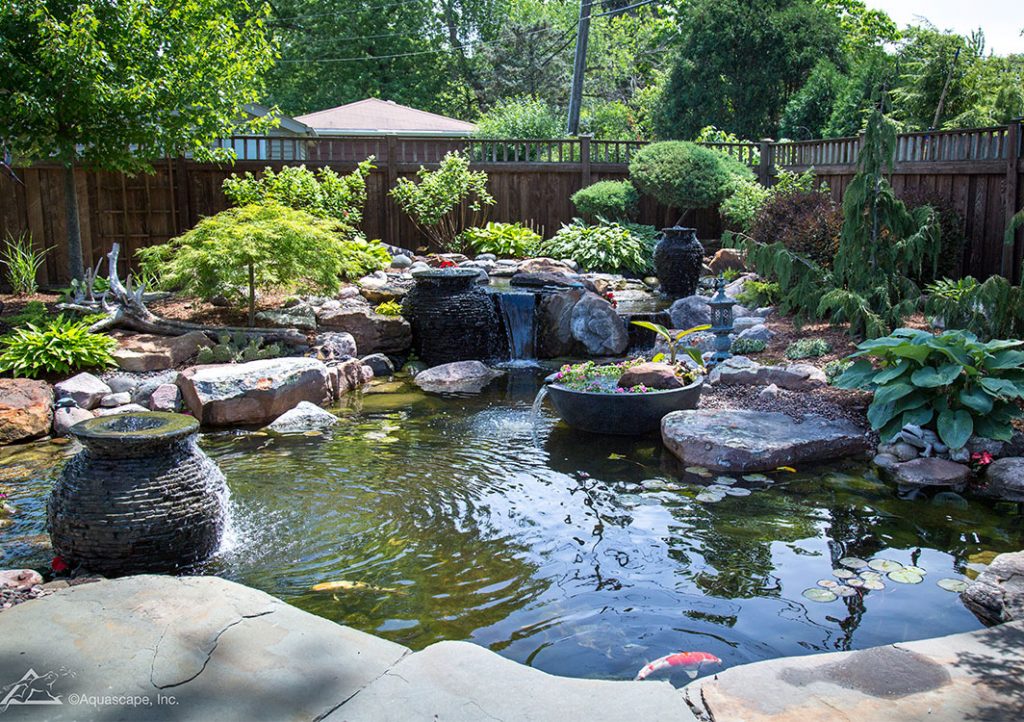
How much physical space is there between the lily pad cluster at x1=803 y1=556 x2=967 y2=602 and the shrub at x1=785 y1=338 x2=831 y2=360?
13.9 feet

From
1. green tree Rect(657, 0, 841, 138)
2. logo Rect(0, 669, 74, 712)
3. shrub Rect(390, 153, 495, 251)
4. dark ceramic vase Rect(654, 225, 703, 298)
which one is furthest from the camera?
green tree Rect(657, 0, 841, 138)

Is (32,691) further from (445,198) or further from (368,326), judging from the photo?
(445,198)

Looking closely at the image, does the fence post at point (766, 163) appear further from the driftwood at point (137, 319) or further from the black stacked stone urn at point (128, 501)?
the black stacked stone urn at point (128, 501)

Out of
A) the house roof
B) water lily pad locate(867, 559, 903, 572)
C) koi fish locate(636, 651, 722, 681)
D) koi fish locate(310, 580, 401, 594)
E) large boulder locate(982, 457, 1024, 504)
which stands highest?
the house roof

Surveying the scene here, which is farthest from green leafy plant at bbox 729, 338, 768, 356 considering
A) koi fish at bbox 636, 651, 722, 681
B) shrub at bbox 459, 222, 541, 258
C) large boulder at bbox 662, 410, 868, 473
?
koi fish at bbox 636, 651, 722, 681

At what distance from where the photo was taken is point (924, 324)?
9312 mm

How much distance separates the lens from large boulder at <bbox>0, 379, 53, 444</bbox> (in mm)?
7457

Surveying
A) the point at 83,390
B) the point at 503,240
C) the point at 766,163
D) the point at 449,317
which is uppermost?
the point at 766,163

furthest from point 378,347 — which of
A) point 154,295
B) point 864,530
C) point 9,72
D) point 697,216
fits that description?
point 697,216

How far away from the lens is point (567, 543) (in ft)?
16.8

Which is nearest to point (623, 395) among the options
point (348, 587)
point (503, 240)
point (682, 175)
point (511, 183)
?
point (348, 587)

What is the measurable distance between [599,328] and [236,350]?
4.30 m

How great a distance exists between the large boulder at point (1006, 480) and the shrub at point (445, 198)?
10.3 meters

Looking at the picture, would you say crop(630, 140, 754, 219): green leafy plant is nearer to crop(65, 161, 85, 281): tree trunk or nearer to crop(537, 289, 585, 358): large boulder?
crop(537, 289, 585, 358): large boulder
